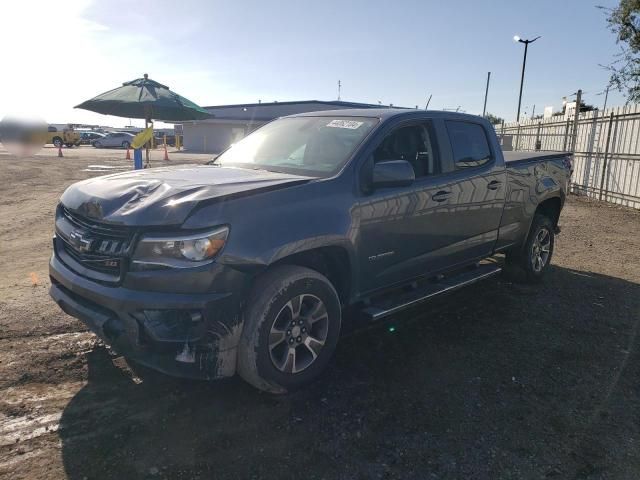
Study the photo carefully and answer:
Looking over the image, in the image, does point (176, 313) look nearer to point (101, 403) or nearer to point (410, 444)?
point (101, 403)

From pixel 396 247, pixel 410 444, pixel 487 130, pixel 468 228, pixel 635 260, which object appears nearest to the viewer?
pixel 410 444

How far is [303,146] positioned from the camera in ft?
13.4

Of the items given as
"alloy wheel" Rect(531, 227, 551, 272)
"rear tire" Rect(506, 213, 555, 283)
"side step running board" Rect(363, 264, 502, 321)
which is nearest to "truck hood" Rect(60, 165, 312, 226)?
"side step running board" Rect(363, 264, 502, 321)

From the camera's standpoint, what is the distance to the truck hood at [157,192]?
282 centimetres

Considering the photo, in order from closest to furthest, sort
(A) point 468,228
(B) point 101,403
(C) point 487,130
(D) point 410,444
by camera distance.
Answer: (D) point 410,444
(B) point 101,403
(A) point 468,228
(C) point 487,130

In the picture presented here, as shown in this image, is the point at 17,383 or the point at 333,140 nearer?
the point at 17,383

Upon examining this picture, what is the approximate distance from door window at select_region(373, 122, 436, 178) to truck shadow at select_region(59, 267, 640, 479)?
1497 millimetres

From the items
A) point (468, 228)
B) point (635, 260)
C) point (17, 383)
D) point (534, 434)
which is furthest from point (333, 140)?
point (635, 260)

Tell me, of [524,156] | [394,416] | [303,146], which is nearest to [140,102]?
[303,146]

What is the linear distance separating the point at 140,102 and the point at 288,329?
8.79 meters

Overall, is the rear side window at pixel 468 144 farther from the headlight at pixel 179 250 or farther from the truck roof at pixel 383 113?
the headlight at pixel 179 250

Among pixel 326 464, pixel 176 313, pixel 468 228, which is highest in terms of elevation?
pixel 468 228

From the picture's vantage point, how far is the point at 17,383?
3311mm

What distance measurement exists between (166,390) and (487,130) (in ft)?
13.3
